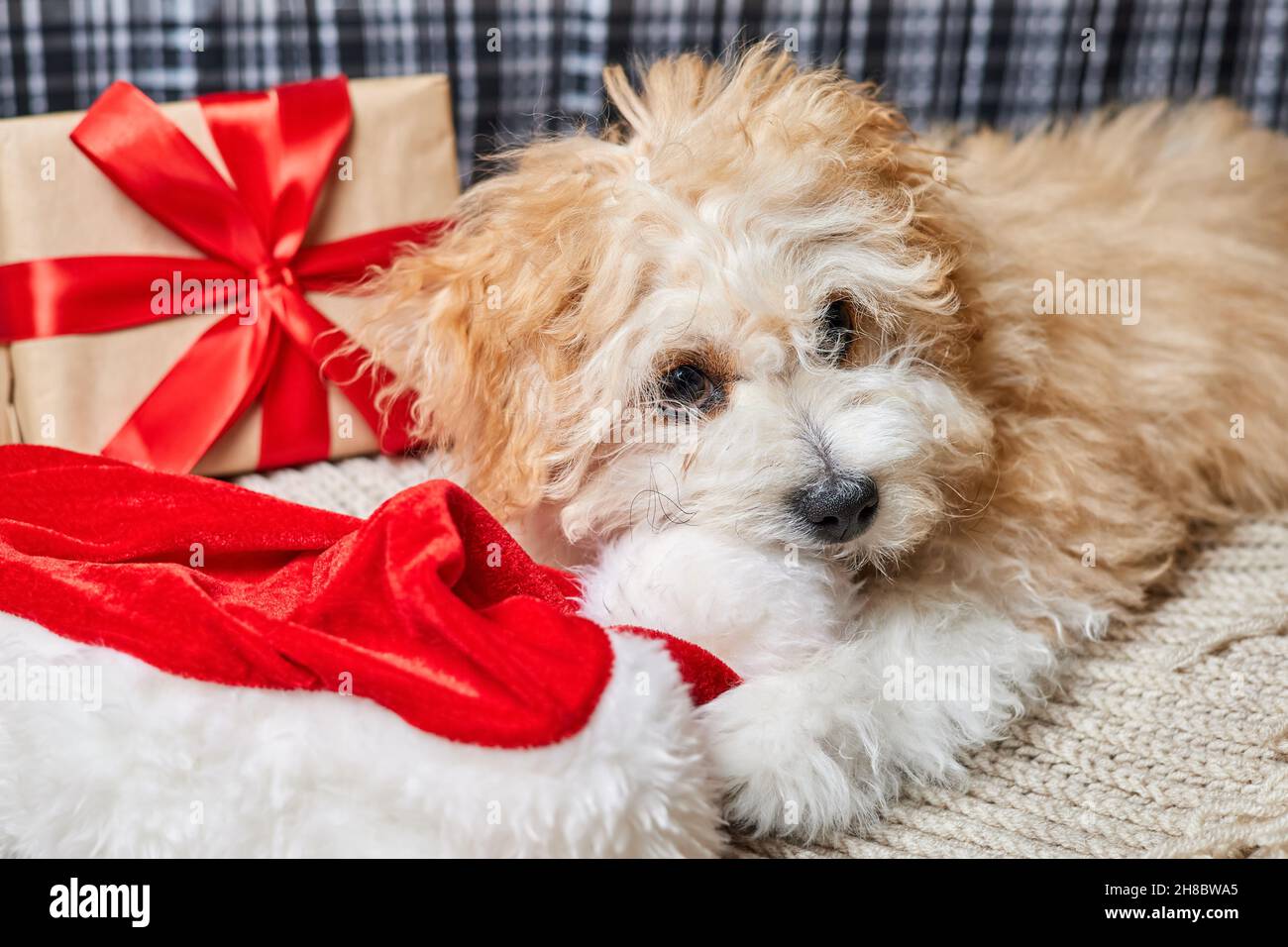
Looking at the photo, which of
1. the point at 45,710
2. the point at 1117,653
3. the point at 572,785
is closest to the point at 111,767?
the point at 45,710

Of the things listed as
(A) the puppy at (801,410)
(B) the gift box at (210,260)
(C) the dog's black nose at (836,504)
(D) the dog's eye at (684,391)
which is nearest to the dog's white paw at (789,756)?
(A) the puppy at (801,410)

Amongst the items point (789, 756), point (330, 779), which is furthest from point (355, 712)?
point (789, 756)

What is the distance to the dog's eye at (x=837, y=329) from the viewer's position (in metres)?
1.28

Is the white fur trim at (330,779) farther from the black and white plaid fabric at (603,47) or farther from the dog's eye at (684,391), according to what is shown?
the black and white plaid fabric at (603,47)

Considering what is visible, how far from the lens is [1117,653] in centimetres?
144

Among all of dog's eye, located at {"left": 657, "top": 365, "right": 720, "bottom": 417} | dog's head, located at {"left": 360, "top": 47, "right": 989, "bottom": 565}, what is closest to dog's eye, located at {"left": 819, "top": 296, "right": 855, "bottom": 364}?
dog's head, located at {"left": 360, "top": 47, "right": 989, "bottom": 565}

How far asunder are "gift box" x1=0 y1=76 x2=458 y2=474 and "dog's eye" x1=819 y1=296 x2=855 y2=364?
604 millimetres

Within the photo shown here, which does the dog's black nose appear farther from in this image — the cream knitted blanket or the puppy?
the cream knitted blanket

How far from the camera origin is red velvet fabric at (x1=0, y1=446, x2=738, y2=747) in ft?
3.28

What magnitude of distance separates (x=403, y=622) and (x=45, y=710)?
32 cm

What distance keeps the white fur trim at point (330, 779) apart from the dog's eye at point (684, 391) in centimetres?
29

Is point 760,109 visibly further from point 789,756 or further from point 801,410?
point 789,756

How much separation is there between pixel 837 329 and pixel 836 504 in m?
0.23

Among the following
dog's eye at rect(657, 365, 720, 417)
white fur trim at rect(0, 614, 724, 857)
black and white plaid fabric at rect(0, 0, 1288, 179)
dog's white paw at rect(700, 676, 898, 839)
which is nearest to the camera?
white fur trim at rect(0, 614, 724, 857)
